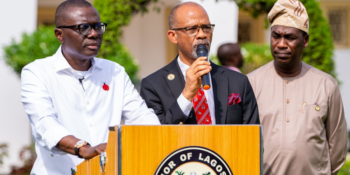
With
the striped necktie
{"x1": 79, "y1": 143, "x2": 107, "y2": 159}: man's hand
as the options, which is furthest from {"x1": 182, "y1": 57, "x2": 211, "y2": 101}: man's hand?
{"x1": 79, "y1": 143, "x2": 107, "y2": 159}: man's hand

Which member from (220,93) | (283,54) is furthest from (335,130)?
(220,93)

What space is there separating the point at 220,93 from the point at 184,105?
449mm

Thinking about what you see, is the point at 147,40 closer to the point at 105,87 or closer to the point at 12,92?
the point at 12,92

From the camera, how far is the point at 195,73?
2824mm

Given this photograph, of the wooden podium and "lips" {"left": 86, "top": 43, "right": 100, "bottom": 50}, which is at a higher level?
"lips" {"left": 86, "top": 43, "right": 100, "bottom": 50}

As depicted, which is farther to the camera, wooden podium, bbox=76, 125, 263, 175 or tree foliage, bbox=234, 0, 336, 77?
tree foliage, bbox=234, 0, 336, 77

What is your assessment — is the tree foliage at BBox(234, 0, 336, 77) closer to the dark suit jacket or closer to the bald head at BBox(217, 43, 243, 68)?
the bald head at BBox(217, 43, 243, 68)

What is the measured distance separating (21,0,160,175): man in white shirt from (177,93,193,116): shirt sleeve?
0.68 feet

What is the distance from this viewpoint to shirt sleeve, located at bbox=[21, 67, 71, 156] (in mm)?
2672

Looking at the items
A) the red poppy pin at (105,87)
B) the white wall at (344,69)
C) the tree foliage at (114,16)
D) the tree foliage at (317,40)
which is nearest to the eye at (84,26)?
the red poppy pin at (105,87)

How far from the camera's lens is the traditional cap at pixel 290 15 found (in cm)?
375

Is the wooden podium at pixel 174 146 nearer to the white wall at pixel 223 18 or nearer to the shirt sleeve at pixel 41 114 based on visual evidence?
the shirt sleeve at pixel 41 114

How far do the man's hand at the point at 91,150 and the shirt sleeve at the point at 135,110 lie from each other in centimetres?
65

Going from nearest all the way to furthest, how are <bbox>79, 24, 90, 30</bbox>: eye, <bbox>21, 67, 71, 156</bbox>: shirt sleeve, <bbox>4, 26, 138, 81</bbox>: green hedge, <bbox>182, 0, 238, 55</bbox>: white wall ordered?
<bbox>21, 67, 71, 156</bbox>: shirt sleeve, <bbox>79, 24, 90, 30</bbox>: eye, <bbox>4, 26, 138, 81</bbox>: green hedge, <bbox>182, 0, 238, 55</bbox>: white wall
